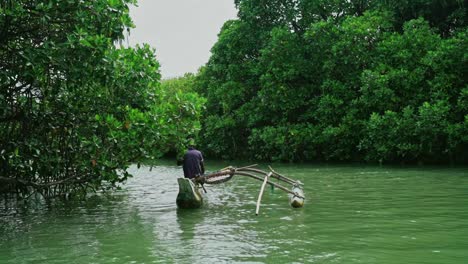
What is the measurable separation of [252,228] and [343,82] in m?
21.1

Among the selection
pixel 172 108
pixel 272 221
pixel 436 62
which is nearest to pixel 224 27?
pixel 436 62

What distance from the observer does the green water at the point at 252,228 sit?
341 inches

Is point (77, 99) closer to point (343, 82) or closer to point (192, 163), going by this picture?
point (192, 163)

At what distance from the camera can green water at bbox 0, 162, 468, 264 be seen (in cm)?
866

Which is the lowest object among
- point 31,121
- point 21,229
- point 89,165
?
point 21,229

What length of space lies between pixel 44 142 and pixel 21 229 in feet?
9.20

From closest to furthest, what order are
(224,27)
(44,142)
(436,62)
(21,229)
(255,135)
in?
(21,229) → (44,142) → (436,62) → (255,135) → (224,27)

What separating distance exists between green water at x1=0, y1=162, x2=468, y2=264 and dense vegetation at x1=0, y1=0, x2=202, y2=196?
1.33 metres

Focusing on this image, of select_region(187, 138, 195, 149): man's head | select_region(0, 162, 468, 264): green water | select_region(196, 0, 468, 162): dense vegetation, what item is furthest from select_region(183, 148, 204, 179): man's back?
select_region(196, 0, 468, 162): dense vegetation

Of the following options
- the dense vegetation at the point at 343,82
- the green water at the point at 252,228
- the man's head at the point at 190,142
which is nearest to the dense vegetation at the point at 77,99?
the man's head at the point at 190,142

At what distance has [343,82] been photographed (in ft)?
101

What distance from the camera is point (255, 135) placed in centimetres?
3381

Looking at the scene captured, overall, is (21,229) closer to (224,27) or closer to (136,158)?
(136,158)

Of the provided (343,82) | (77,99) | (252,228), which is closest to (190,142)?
(77,99)
